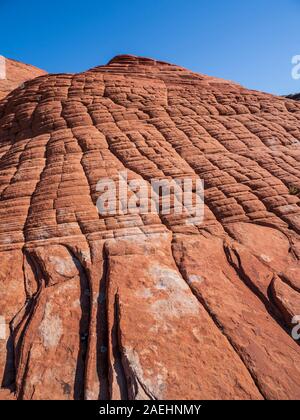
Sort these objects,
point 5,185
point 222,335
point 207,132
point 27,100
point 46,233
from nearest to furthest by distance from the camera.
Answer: point 222,335 → point 46,233 → point 5,185 → point 207,132 → point 27,100

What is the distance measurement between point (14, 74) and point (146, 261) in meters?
30.0

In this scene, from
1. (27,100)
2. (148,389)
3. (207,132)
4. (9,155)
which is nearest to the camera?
(148,389)

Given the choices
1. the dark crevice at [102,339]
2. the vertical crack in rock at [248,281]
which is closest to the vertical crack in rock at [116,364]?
the dark crevice at [102,339]

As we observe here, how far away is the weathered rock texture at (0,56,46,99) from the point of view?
22952 mm

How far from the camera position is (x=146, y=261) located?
682 centimetres

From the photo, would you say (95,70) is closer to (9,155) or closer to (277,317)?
(9,155)

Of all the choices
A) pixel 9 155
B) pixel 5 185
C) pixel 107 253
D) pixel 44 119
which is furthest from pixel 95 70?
pixel 107 253

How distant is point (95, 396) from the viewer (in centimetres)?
437

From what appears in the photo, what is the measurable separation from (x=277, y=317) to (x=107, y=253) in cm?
389

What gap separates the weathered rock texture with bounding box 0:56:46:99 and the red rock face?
11181mm

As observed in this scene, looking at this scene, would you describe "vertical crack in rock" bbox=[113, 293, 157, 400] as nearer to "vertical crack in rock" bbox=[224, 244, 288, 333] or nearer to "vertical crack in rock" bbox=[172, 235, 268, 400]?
"vertical crack in rock" bbox=[172, 235, 268, 400]

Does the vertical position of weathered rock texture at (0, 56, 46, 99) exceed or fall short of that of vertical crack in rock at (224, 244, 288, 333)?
it exceeds it

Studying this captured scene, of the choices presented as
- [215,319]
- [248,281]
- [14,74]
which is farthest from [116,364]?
[14,74]

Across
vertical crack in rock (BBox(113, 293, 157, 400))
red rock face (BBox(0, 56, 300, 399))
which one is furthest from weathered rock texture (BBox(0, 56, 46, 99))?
vertical crack in rock (BBox(113, 293, 157, 400))
